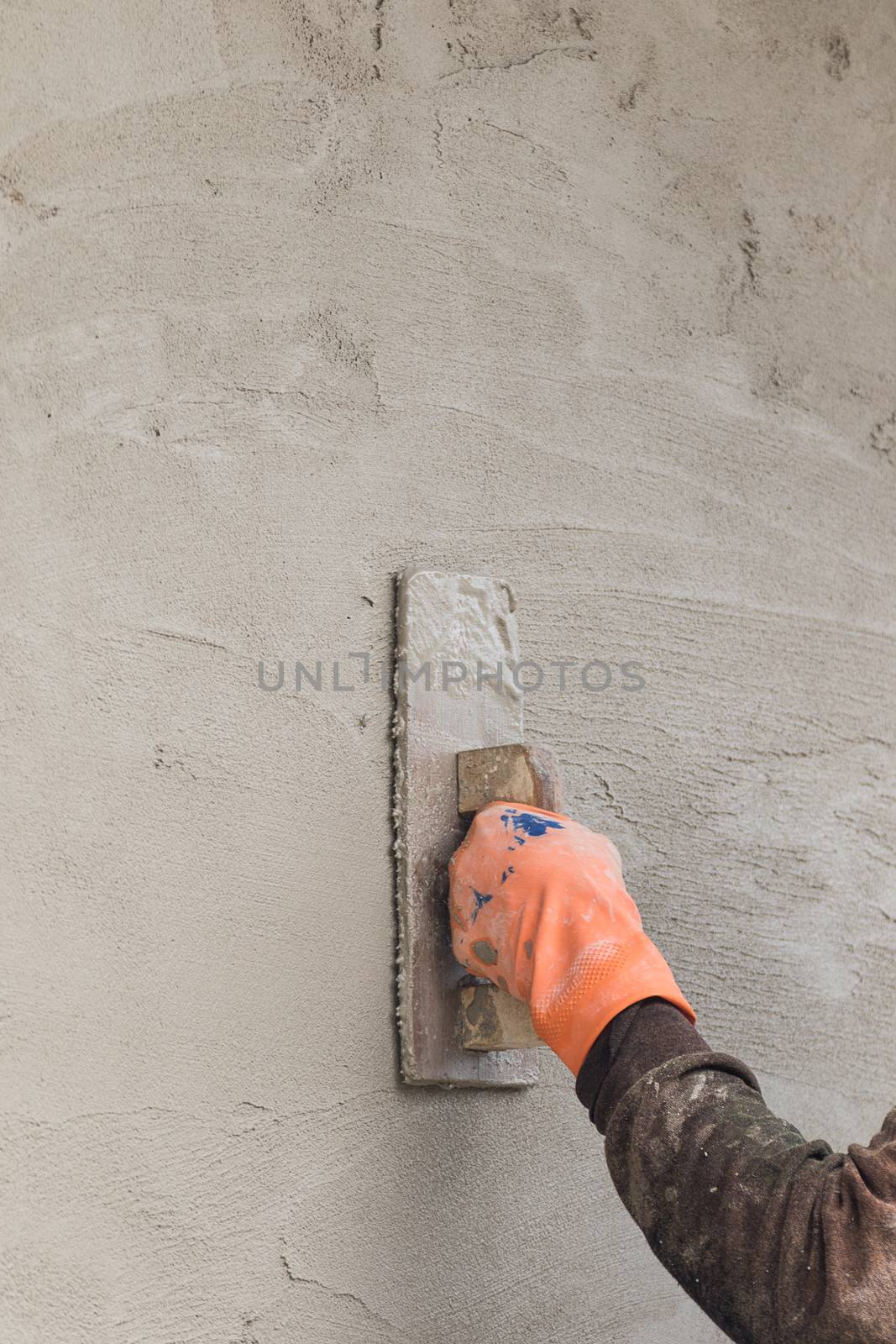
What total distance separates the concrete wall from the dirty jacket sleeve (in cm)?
33

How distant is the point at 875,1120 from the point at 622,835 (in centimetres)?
57

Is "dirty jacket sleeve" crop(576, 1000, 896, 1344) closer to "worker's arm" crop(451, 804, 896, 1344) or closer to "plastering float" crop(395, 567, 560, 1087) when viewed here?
"worker's arm" crop(451, 804, 896, 1344)

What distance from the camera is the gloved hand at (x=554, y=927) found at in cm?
117

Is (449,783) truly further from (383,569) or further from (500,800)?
(383,569)

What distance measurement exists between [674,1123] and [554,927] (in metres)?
0.21

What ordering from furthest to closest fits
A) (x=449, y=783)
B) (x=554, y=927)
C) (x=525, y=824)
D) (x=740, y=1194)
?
1. (x=449, y=783)
2. (x=525, y=824)
3. (x=554, y=927)
4. (x=740, y=1194)

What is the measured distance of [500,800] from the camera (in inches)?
53.7

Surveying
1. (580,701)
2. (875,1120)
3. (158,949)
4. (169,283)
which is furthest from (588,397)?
(875,1120)

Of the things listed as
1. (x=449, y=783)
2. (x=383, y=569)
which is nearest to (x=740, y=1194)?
(x=449, y=783)

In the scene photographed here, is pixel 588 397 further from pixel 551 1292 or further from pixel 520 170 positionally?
pixel 551 1292

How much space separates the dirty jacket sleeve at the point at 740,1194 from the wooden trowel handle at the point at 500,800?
156 mm

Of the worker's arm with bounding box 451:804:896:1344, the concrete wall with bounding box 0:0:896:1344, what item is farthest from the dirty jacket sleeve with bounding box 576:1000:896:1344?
the concrete wall with bounding box 0:0:896:1344

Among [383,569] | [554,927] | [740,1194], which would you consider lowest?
[740,1194]

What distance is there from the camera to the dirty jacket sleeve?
3.19 ft
